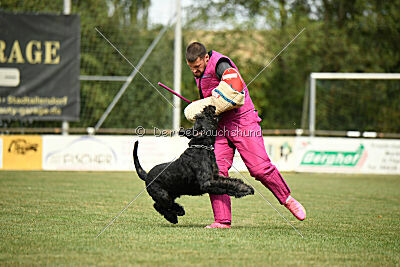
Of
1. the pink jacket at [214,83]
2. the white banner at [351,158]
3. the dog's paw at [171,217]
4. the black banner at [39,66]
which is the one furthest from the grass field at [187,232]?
the black banner at [39,66]

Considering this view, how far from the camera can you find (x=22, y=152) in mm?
13961

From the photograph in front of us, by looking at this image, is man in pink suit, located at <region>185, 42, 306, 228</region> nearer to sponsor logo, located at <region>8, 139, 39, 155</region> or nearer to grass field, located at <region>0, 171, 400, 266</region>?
grass field, located at <region>0, 171, 400, 266</region>

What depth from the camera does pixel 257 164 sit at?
557 centimetres

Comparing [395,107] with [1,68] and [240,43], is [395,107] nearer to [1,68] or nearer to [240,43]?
[240,43]

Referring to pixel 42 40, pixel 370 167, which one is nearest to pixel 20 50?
pixel 42 40

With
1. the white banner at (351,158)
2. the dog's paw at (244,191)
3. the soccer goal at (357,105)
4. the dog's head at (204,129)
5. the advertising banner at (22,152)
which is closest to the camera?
the dog's paw at (244,191)

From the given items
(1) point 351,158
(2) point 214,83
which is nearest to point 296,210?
(2) point 214,83

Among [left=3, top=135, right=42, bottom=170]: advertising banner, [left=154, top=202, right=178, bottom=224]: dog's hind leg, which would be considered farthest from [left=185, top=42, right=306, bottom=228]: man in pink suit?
[left=3, top=135, right=42, bottom=170]: advertising banner

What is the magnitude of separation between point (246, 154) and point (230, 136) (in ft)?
0.77

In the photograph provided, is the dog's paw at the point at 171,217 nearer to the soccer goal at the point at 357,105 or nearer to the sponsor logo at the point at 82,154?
the sponsor logo at the point at 82,154

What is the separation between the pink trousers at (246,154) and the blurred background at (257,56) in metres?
9.82

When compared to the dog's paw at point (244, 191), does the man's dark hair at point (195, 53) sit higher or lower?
higher

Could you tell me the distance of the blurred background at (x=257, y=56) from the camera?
16094 millimetres

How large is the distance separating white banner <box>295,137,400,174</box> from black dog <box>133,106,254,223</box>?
981 cm
